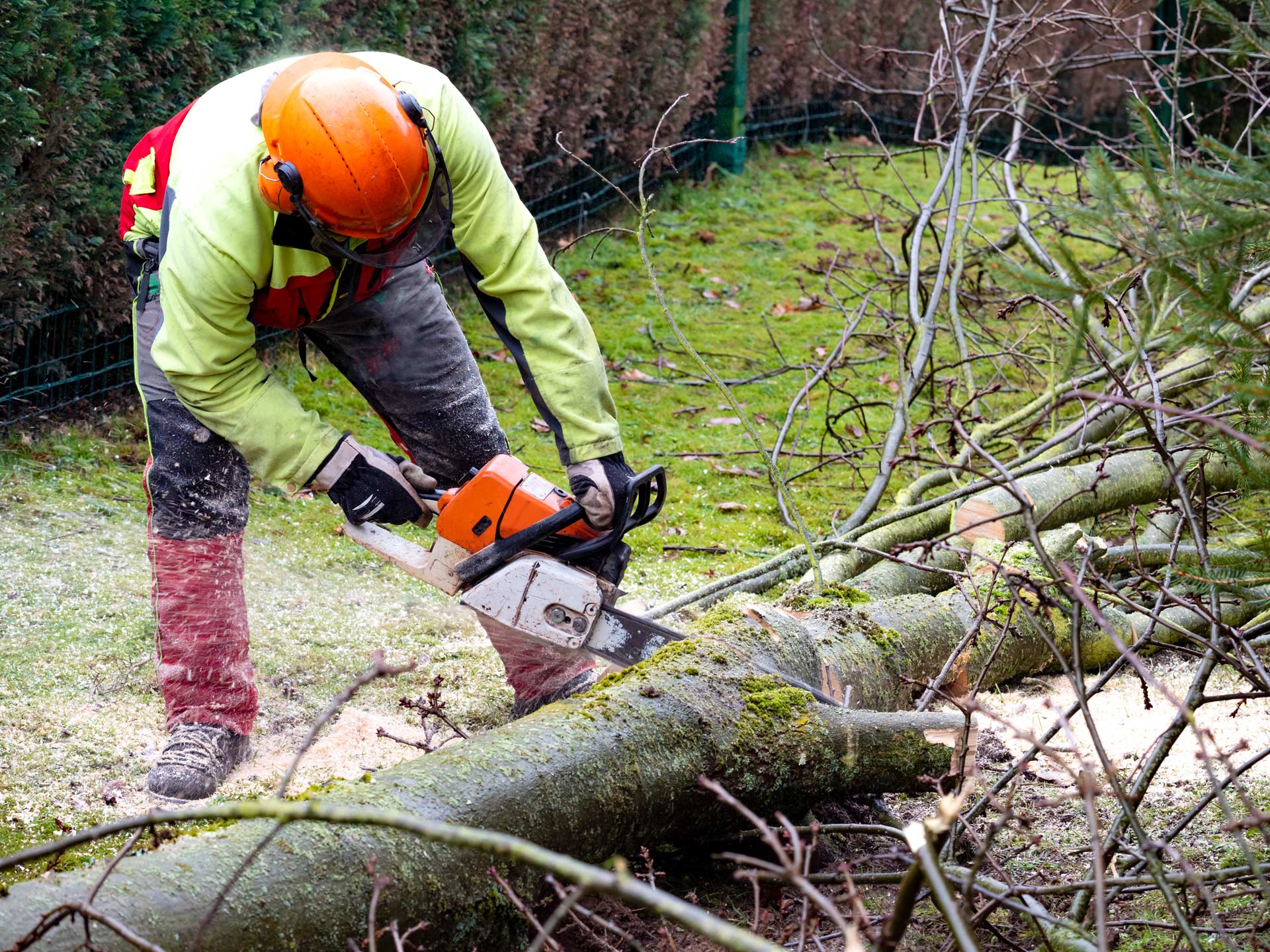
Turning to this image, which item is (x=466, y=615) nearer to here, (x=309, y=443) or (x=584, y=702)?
(x=309, y=443)

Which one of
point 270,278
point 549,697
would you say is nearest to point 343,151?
point 270,278

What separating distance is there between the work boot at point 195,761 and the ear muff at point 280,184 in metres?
1.34

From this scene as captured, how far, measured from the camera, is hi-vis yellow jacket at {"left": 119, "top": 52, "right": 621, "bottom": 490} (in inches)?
108

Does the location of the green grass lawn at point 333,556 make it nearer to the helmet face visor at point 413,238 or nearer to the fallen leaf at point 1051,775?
the helmet face visor at point 413,238

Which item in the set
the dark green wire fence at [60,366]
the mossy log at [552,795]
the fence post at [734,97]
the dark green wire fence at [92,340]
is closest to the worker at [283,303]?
the mossy log at [552,795]

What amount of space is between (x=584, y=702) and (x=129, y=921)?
98cm

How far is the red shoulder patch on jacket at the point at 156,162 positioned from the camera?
3.05 meters

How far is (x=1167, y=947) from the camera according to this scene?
2232 mm

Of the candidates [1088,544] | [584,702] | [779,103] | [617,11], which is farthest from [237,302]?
[779,103]

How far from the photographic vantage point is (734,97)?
10.8 metres

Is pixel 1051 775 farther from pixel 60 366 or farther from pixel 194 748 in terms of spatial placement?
pixel 60 366

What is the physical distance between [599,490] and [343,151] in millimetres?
1025

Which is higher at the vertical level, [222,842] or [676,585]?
[222,842]

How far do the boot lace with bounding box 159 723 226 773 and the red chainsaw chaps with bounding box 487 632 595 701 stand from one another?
0.79 m
